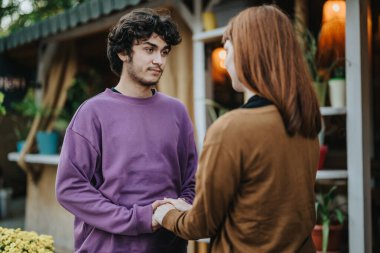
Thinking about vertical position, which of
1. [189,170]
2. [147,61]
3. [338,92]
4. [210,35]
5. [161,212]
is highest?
[210,35]

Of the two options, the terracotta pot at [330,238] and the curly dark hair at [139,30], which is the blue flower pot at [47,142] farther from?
the curly dark hair at [139,30]

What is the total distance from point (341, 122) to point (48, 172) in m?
4.04

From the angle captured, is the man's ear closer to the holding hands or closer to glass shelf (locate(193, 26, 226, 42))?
the holding hands

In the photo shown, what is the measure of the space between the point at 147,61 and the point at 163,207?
2.12ft

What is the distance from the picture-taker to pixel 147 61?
6.76 ft

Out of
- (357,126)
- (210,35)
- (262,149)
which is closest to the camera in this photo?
(262,149)

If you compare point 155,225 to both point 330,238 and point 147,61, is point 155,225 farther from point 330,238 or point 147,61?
point 330,238

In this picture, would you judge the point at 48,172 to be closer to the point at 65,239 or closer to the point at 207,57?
the point at 65,239

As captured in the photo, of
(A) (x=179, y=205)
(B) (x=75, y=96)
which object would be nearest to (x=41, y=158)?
(B) (x=75, y=96)

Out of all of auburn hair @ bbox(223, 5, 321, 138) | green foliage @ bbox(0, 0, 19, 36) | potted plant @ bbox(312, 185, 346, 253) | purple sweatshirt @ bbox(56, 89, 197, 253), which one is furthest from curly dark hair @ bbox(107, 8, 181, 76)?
green foliage @ bbox(0, 0, 19, 36)

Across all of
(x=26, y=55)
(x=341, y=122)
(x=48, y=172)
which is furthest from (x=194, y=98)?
(x=26, y=55)

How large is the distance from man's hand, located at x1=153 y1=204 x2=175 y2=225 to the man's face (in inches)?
22.0

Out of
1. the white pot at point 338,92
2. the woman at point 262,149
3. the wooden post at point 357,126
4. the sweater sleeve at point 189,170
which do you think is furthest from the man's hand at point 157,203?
the white pot at point 338,92

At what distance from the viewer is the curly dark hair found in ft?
6.80
